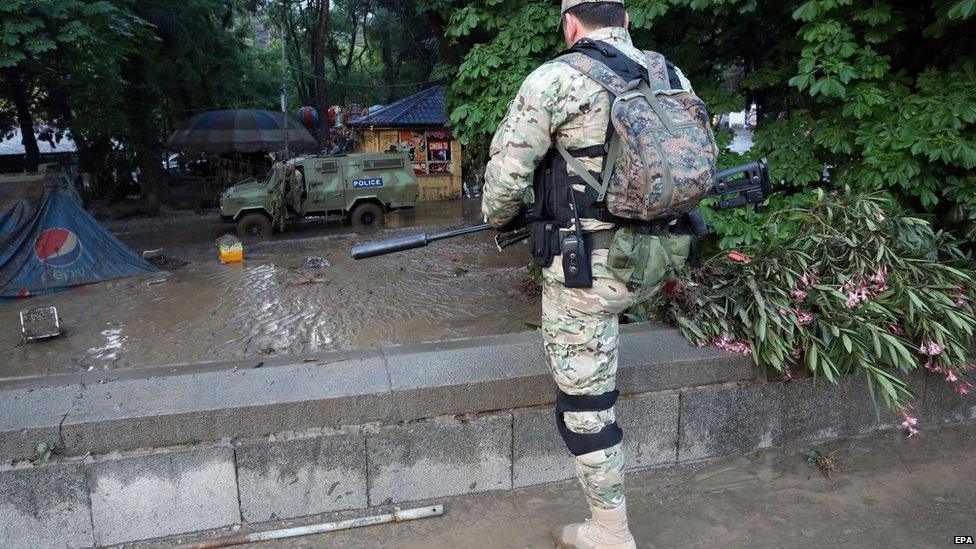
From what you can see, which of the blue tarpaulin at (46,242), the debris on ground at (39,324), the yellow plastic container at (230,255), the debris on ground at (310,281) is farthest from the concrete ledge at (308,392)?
the yellow plastic container at (230,255)

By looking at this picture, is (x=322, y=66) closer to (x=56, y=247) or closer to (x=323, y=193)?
(x=323, y=193)

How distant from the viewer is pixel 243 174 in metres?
21.4

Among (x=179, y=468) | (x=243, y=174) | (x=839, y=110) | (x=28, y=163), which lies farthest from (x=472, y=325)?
(x=243, y=174)

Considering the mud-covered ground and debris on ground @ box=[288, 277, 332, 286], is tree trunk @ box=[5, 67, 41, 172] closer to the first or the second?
the mud-covered ground

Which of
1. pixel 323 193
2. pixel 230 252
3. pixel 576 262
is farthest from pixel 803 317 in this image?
pixel 323 193

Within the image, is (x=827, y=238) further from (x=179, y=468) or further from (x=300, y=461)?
(x=179, y=468)

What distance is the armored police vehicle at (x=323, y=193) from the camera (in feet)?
44.0

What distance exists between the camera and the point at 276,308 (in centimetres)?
789

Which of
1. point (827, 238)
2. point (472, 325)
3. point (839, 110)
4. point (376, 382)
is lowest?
point (472, 325)

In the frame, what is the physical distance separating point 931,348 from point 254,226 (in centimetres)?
1262

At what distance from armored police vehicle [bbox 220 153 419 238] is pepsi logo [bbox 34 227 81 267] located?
14.5 feet

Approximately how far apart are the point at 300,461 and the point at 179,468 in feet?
1.43

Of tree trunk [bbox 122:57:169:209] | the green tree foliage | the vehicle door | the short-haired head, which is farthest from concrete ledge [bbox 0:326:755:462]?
tree trunk [bbox 122:57:169:209]

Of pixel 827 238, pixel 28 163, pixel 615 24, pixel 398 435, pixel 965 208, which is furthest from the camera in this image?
pixel 28 163
